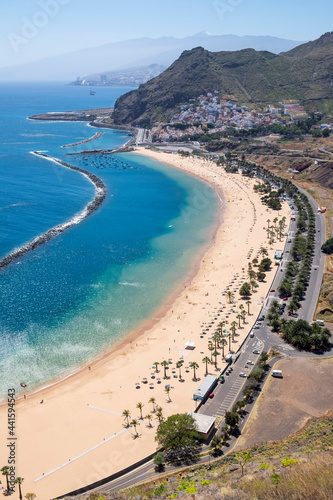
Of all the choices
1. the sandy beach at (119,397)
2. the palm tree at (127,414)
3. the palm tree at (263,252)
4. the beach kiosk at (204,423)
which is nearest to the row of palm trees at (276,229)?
the palm tree at (263,252)

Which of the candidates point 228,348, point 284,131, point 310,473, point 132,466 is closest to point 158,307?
point 228,348

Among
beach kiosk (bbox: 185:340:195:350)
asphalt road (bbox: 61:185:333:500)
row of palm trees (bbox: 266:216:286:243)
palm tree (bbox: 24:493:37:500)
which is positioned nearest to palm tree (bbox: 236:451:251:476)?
asphalt road (bbox: 61:185:333:500)

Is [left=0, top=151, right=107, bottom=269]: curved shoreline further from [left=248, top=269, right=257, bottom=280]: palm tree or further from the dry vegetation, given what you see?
the dry vegetation

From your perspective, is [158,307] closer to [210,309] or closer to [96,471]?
[210,309]

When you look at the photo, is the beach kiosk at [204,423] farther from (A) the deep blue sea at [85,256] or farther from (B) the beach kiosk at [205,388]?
(A) the deep blue sea at [85,256]

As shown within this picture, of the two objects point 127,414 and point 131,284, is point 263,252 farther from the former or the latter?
point 127,414

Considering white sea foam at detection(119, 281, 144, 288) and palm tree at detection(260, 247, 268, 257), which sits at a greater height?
palm tree at detection(260, 247, 268, 257)

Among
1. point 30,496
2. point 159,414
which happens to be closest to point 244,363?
point 159,414
